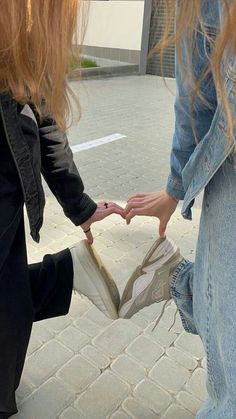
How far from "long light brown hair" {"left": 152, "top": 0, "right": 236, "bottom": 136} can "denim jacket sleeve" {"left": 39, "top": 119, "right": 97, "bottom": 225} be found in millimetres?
619

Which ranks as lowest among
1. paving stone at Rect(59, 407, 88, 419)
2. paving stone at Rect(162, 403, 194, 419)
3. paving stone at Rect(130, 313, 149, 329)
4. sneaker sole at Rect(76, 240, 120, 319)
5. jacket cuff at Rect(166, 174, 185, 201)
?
paving stone at Rect(130, 313, 149, 329)

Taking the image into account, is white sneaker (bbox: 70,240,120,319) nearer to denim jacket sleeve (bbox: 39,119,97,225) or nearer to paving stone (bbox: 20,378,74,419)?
denim jacket sleeve (bbox: 39,119,97,225)

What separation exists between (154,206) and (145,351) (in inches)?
29.3

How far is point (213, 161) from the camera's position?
32.4 inches

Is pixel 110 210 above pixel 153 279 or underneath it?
above

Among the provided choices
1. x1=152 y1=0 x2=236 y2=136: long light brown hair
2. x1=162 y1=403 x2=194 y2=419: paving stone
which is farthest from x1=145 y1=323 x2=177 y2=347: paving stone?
x1=152 y1=0 x2=236 y2=136: long light brown hair

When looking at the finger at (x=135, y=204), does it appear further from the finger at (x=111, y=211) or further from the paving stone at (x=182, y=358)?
the paving stone at (x=182, y=358)

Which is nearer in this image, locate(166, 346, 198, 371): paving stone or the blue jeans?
the blue jeans

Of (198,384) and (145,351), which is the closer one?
(198,384)

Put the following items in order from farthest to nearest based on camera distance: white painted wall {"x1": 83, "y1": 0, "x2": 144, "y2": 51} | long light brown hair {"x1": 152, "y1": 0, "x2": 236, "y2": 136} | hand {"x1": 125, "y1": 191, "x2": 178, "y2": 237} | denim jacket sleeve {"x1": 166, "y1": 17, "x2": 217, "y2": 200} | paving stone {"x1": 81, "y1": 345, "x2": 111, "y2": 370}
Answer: white painted wall {"x1": 83, "y1": 0, "x2": 144, "y2": 51} → paving stone {"x1": 81, "y1": 345, "x2": 111, "y2": 370} → hand {"x1": 125, "y1": 191, "x2": 178, "y2": 237} → denim jacket sleeve {"x1": 166, "y1": 17, "x2": 217, "y2": 200} → long light brown hair {"x1": 152, "y1": 0, "x2": 236, "y2": 136}

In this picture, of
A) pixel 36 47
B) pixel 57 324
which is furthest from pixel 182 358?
pixel 36 47

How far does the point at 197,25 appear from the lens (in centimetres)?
70

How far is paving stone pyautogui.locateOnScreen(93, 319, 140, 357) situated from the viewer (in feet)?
6.12

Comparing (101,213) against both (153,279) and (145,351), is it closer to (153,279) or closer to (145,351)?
(153,279)
